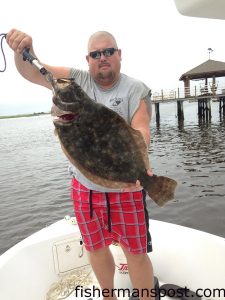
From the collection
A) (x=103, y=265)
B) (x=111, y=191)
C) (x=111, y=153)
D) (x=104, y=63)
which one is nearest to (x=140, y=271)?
(x=103, y=265)

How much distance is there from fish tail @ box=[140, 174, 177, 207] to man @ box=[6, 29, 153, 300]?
0.41 meters

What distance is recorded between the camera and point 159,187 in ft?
9.70

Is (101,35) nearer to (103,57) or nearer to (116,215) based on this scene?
(103,57)

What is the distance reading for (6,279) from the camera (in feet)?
14.7

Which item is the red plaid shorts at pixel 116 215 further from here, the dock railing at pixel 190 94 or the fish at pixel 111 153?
the dock railing at pixel 190 94

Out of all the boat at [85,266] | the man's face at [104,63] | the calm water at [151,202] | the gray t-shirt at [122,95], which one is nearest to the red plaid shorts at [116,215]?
the gray t-shirt at [122,95]

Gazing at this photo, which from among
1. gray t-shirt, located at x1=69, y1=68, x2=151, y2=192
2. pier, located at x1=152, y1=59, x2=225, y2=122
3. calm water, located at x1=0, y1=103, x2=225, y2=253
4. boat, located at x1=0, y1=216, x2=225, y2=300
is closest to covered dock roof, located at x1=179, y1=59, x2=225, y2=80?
pier, located at x1=152, y1=59, x2=225, y2=122

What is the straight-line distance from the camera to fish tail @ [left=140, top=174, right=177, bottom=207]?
9.64 ft

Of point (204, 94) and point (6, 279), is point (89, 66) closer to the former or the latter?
point (6, 279)

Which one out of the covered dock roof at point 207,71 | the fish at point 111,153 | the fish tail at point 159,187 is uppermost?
the covered dock roof at point 207,71

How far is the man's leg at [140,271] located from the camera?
363 cm

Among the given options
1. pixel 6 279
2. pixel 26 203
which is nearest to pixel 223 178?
pixel 26 203

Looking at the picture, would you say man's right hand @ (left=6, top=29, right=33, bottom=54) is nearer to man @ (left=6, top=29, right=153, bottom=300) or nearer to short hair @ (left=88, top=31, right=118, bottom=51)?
man @ (left=6, top=29, right=153, bottom=300)

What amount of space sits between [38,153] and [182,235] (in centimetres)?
2541
